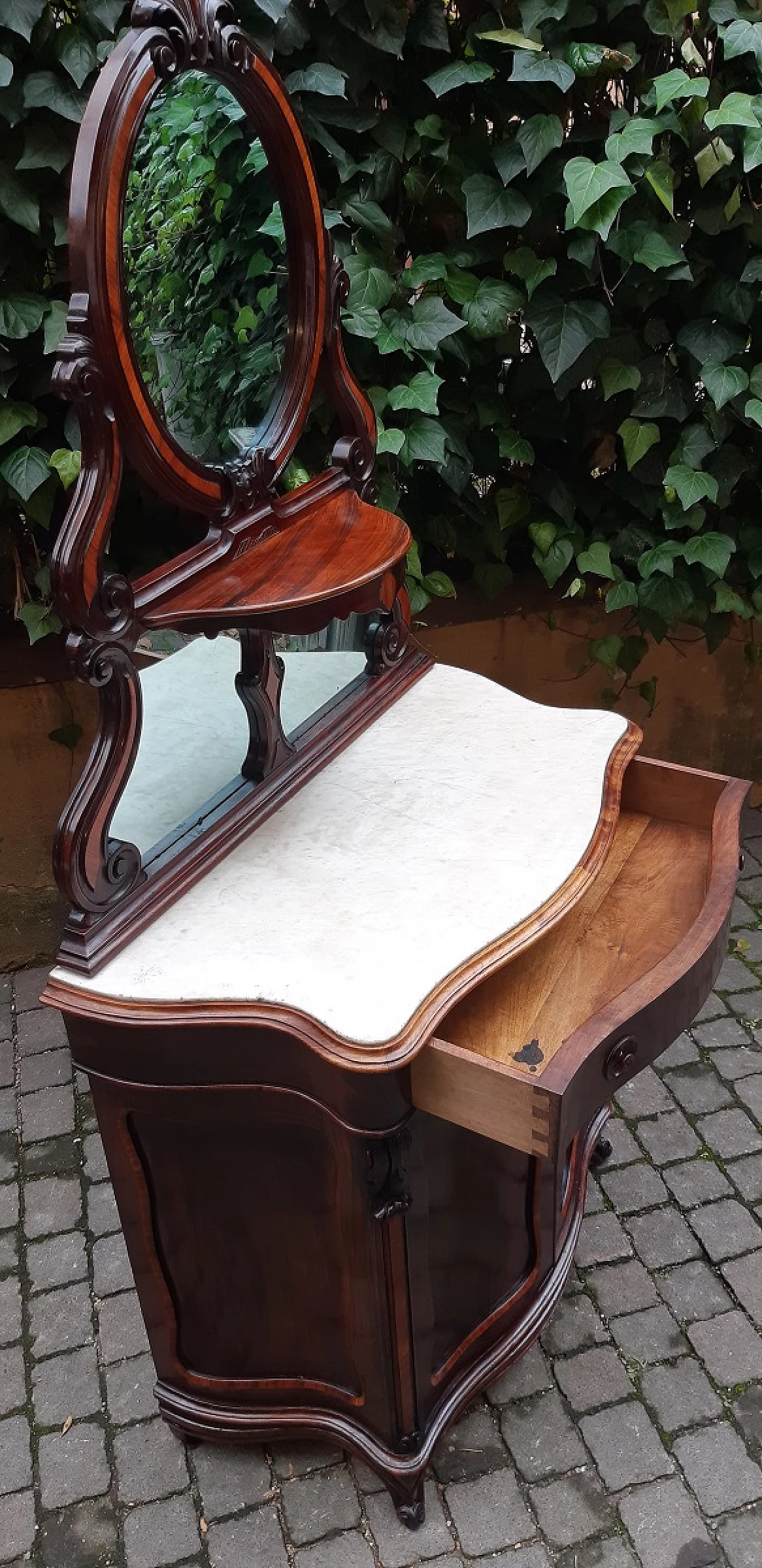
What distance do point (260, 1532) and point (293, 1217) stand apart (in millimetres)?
684

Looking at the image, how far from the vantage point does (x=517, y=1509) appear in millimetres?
2037

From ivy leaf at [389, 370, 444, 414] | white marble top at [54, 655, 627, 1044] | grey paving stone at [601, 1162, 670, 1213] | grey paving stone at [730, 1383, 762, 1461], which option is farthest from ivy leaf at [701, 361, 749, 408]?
grey paving stone at [730, 1383, 762, 1461]

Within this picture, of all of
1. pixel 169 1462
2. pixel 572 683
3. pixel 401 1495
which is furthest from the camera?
pixel 572 683

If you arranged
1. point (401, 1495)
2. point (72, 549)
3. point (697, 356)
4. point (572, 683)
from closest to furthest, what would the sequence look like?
point (72, 549), point (401, 1495), point (697, 356), point (572, 683)

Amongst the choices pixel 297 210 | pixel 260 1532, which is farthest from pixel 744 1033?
pixel 297 210

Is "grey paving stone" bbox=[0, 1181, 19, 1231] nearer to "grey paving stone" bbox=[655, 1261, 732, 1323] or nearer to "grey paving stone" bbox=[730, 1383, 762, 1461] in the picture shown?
"grey paving stone" bbox=[655, 1261, 732, 1323]

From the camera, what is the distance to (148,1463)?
7.06ft

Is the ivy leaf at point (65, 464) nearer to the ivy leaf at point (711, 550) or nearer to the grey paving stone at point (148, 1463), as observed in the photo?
the ivy leaf at point (711, 550)

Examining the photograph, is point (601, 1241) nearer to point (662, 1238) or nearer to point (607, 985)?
point (662, 1238)

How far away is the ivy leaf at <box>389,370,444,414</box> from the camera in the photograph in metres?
2.69

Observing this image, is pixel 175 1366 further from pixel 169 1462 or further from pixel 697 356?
pixel 697 356

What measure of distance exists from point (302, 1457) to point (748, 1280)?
0.98 m

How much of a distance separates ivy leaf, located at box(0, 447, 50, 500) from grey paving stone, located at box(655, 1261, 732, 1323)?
221cm

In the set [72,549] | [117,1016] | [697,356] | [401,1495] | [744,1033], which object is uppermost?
[72,549]
